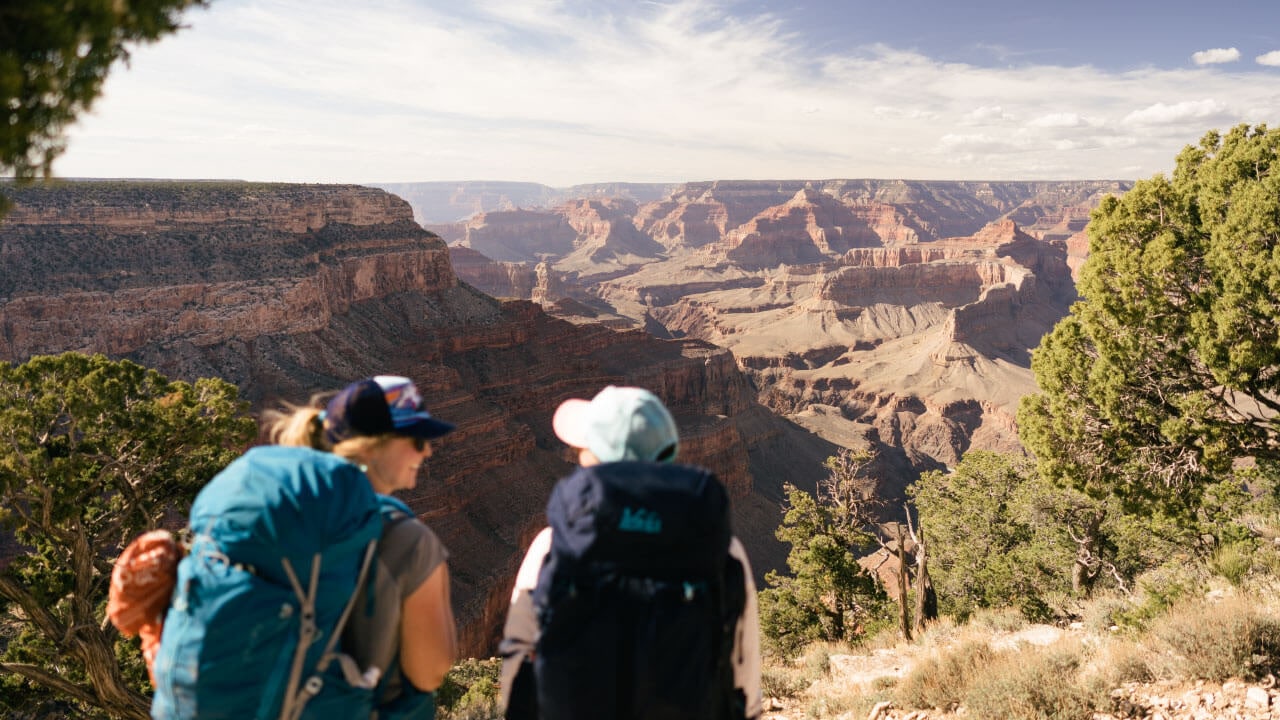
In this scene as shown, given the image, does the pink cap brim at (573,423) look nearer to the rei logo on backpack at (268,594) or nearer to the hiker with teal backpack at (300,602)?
the hiker with teal backpack at (300,602)

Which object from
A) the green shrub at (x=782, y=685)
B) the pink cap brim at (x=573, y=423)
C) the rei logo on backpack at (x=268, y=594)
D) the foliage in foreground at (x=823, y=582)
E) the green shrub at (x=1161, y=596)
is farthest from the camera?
the foliage in foreground at (x=823, y=582)

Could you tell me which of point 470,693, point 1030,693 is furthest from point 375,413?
point 470,693

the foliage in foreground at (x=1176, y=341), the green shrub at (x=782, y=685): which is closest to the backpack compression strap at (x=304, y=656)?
the green shrub at (x=782, y=685)

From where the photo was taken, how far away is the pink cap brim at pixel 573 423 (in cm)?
273

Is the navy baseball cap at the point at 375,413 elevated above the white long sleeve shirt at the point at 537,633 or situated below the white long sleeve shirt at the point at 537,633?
above

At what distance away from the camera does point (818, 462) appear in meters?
60.5

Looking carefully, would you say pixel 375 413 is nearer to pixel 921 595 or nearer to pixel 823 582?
pixel 921 595

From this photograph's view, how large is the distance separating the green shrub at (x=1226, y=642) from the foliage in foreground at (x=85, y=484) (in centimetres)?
1081

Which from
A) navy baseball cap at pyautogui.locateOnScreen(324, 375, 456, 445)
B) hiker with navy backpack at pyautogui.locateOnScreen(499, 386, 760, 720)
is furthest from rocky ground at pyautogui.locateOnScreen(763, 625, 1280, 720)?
navy baseball cap at pyautogui.locateOnScreen(324, 375, 456, 445)

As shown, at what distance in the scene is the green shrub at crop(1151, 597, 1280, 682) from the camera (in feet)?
18.5

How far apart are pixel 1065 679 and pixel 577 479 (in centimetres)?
566

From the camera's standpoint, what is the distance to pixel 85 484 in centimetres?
870

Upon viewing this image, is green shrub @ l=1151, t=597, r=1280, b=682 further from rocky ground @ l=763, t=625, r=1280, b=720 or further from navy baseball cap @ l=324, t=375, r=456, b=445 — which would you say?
navy baseball cap @ l=324, t=375, r=456, b=445

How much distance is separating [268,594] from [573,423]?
121 cm
